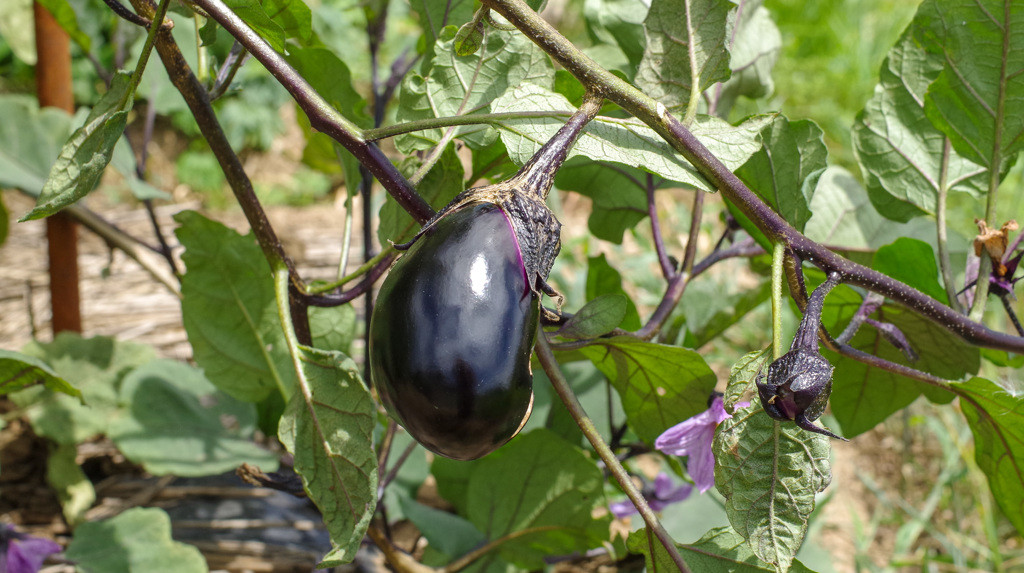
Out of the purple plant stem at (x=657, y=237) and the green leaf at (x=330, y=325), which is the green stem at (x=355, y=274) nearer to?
the green leaf at (x=330, y=325)

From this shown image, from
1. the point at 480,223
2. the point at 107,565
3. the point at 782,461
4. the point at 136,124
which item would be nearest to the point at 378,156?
the point at 480,223

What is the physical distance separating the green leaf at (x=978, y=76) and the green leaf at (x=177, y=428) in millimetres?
712

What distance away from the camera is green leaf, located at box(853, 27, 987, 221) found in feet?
2.03

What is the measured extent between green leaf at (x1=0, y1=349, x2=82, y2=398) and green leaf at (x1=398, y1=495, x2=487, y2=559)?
36cm

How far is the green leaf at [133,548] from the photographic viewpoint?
0.72m

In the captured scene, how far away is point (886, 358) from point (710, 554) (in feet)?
0.93

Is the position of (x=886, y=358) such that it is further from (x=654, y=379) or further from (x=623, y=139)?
(x=623, y=139)

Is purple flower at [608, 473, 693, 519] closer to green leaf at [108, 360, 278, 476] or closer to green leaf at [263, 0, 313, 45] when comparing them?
green leaf at [108, 360, 278, 476]

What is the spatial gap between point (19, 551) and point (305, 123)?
53cm

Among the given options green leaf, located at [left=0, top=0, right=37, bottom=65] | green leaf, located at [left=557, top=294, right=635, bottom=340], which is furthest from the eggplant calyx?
green leaf, located at [left=0, top=0, right=37, bottom=65]

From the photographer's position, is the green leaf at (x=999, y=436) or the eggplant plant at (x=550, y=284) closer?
the eggplant plant at (x=550, y=284)

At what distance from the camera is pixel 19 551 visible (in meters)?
0.73

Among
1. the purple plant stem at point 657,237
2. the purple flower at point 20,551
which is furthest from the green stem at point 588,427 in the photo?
the purple flower at point 20,551

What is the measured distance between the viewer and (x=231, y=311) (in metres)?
0.69
